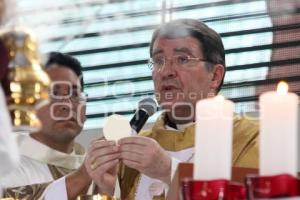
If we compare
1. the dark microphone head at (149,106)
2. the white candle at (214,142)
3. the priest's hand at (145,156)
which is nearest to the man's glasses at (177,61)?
the dark microphone head at (149,106)

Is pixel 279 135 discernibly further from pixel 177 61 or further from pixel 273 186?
pixel 177 61

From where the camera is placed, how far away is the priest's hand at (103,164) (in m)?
1.67

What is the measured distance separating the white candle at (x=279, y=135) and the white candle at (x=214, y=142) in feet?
0.14

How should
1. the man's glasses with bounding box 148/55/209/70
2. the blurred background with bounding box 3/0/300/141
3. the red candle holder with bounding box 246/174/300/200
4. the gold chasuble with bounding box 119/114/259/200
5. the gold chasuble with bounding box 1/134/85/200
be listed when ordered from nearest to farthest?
the red candle holder with bounding box 246/174/300/200
the gold chasuble with bounding box 119/114/259/200
the man's glasses with bounding box 148/55/209/70
the gold chasuble with bounding box 1/134/85/200
the blurred background with bounding box 3/0/300/141

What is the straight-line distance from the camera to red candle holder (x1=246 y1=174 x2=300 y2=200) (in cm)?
91

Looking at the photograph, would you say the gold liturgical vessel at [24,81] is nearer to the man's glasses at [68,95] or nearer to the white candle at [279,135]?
the white candle at [279,135]

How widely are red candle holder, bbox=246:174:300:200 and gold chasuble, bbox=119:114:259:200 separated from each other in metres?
0.79

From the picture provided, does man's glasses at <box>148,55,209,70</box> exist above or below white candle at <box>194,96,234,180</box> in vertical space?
above

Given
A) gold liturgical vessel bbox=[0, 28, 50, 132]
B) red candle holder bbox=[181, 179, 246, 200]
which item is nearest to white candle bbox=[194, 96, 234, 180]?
red candle holder bbox=[181, 179, 246, 200]

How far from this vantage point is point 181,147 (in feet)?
6.70

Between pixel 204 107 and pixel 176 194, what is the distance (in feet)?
0.77

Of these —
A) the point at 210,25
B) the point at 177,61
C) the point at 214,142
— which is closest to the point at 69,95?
the point at 177,61

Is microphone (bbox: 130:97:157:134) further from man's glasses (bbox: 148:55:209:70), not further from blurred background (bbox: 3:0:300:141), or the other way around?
blurred background (bbox: 3:0:300:141)

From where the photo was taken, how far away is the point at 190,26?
7.15 ft
